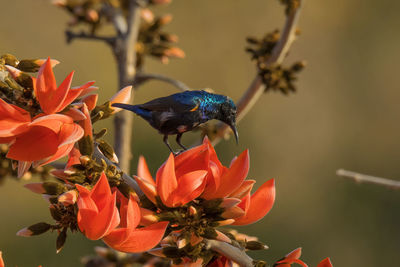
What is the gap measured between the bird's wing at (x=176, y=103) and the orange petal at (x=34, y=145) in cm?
10

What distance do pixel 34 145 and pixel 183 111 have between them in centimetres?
14

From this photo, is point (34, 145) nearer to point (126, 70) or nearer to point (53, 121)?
point (53, 121)

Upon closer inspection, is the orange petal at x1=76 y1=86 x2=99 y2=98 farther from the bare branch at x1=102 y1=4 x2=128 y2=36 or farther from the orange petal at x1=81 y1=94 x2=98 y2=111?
the bare branch at x1=102 y1=4 x2=128 y2=36

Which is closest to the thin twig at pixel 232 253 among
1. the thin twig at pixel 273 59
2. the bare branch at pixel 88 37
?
the thin twig at pixel 273 59

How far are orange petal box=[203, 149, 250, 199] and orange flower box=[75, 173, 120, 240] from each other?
0.07 meters

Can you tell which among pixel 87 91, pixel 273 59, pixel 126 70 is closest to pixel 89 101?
pixel 87 91

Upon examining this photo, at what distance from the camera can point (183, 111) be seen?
403 mm

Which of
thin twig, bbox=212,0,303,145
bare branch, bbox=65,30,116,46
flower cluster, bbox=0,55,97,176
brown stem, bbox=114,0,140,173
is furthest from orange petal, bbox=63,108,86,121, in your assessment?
bare branch, bbox=65,30,116,46

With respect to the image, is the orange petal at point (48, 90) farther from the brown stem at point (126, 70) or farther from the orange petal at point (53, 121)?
the brown stem at point (126, 70)

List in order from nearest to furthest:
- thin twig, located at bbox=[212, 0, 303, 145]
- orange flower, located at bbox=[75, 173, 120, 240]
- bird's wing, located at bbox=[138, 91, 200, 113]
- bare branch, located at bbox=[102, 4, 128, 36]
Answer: orange flower, located at bbox=[75, 173, 120, 240]
bird's wing, located at bbox=[138, 91, 200, 113]
thin twig, located at bbox=[212, 0, 303, 145]
bare branch, located at bbox=[102, 4, 128, 36]

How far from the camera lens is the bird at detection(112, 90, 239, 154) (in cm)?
39

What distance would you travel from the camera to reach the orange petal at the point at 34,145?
0.94 ft

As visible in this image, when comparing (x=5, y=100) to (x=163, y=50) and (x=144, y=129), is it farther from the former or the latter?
(x=144, y=129)

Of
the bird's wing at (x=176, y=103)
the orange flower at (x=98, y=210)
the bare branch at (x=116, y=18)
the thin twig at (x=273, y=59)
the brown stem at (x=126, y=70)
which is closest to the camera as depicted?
the orange flower at (x=98, y=210)
